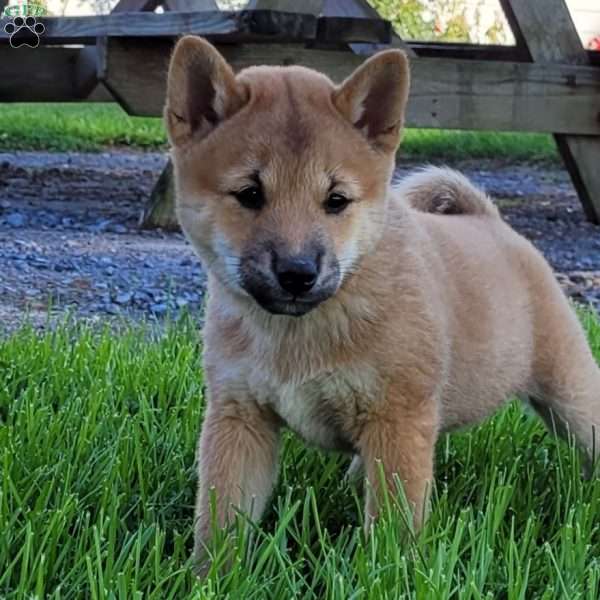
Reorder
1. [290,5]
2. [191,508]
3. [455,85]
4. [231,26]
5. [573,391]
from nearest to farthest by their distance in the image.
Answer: [191,508] < [573,391] < [231,26] < [290,5] < [455,85]

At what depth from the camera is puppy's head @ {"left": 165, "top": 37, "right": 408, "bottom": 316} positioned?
2.41 metres

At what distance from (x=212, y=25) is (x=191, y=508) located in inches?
114

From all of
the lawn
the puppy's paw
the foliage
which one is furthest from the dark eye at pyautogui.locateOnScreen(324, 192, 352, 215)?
the foliage

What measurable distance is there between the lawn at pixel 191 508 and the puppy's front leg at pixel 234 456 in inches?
3.5

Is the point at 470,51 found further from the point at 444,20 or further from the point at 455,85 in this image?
the point at 444,20

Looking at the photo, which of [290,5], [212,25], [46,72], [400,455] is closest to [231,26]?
[212,25]

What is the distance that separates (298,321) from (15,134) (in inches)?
372

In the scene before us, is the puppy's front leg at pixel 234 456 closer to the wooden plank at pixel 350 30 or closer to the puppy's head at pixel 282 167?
the puppy's head at pixel 282 167

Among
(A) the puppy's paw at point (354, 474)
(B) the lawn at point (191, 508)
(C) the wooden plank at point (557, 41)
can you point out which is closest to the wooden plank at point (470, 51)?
(C) the wooden plank at point (557, 41)

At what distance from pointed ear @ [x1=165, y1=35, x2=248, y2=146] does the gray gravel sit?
179 centimetres

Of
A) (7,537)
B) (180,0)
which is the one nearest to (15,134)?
(180,0)

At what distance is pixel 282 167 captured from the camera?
2.44 meters

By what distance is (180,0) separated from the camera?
21.7ft

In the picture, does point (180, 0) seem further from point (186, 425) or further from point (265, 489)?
point (265, 489)
